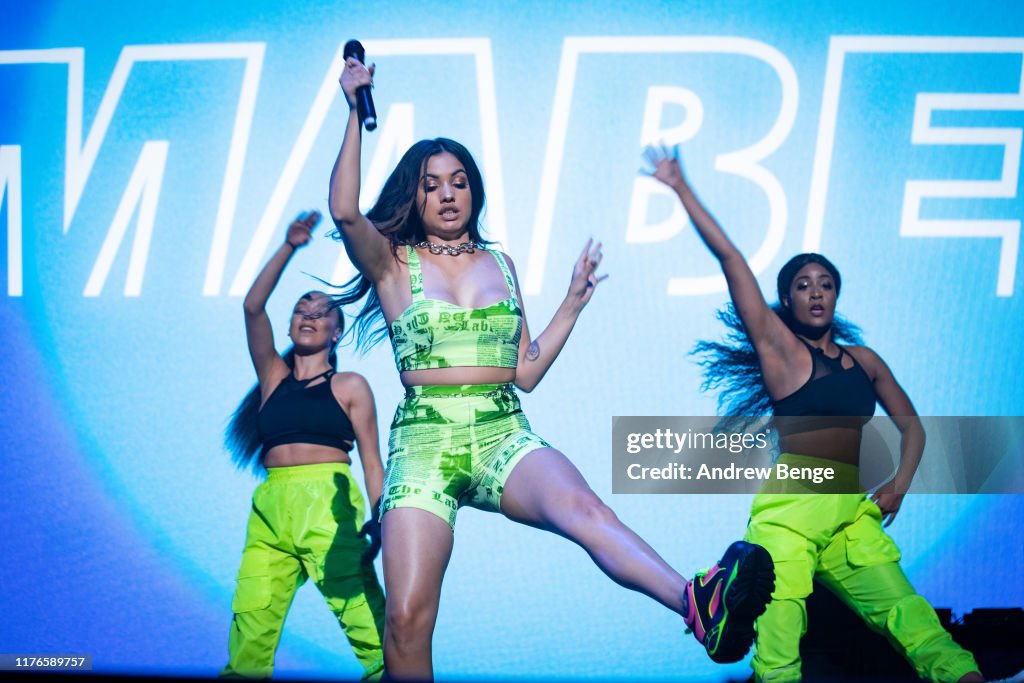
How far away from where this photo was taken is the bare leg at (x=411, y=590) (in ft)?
7.68

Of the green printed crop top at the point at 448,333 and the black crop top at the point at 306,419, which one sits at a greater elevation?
the green printed crop top at the point at 448,333

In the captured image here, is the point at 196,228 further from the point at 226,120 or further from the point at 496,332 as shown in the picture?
the point at 496,332

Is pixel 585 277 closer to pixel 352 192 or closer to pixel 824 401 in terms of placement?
pixel 352 192

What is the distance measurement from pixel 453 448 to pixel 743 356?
1484mm

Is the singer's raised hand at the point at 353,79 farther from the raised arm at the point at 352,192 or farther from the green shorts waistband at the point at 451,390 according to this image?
the green shorts waistband at the point at 451,390

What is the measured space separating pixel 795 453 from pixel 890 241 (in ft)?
3.07

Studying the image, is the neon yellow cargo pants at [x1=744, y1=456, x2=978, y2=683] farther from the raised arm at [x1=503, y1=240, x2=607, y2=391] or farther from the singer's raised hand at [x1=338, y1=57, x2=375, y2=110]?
the singer's raised hand at [x1=338, y1=57, x2=375, y2=110]

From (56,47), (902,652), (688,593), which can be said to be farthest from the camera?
(56,47)

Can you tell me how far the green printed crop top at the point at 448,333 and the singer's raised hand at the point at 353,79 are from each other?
46 cm

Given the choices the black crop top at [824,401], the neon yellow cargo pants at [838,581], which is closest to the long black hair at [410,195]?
the black crop top at [824,401]

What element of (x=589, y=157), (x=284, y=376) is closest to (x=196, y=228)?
(x=284, y=376)

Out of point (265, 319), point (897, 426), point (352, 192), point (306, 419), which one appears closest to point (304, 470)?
point (306, 419)

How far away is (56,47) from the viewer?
4.07 metres

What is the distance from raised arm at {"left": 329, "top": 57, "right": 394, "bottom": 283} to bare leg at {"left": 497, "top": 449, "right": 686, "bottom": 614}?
0.65m
